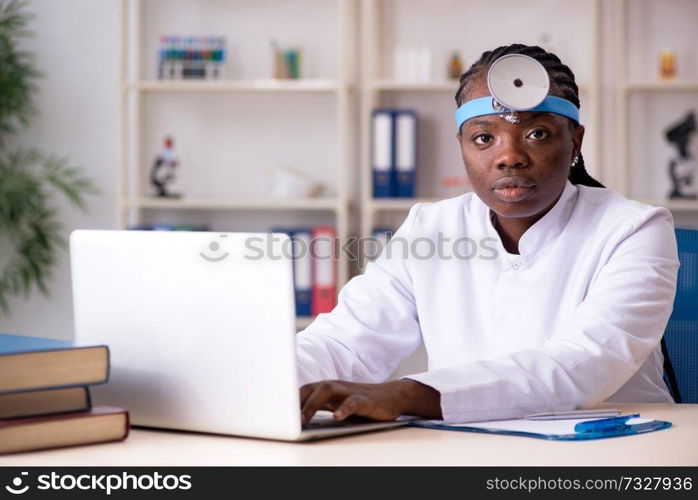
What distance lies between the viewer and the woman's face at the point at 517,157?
1.63 metres

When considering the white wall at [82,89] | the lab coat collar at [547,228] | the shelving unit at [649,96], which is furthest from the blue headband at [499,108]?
the white wall at [82,89]

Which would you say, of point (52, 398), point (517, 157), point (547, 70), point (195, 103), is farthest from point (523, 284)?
point (195, 103)

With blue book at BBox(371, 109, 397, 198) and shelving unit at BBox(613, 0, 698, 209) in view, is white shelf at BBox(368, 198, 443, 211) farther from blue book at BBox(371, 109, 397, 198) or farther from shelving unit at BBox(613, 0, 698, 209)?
shelving unit at BBox(613, 0, 698, 209)

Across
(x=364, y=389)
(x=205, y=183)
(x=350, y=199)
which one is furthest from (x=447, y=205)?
(x=205, y=183)

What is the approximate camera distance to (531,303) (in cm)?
172

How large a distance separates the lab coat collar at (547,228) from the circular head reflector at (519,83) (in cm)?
27

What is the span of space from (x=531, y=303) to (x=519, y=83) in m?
0.40

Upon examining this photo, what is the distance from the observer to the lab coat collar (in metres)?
1.74

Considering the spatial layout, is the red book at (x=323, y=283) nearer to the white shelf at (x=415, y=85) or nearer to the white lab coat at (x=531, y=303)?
the white shelf at (x=415, y=85)

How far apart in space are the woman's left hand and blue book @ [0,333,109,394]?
0.25m

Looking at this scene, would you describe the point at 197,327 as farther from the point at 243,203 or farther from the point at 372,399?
the point at 243,203

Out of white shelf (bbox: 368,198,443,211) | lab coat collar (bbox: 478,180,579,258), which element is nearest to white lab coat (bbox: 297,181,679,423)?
lab coat collar (bbox: 478,180,579,258)

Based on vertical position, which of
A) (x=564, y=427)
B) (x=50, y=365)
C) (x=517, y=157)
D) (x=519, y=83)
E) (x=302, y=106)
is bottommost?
(x=564, y=427)
